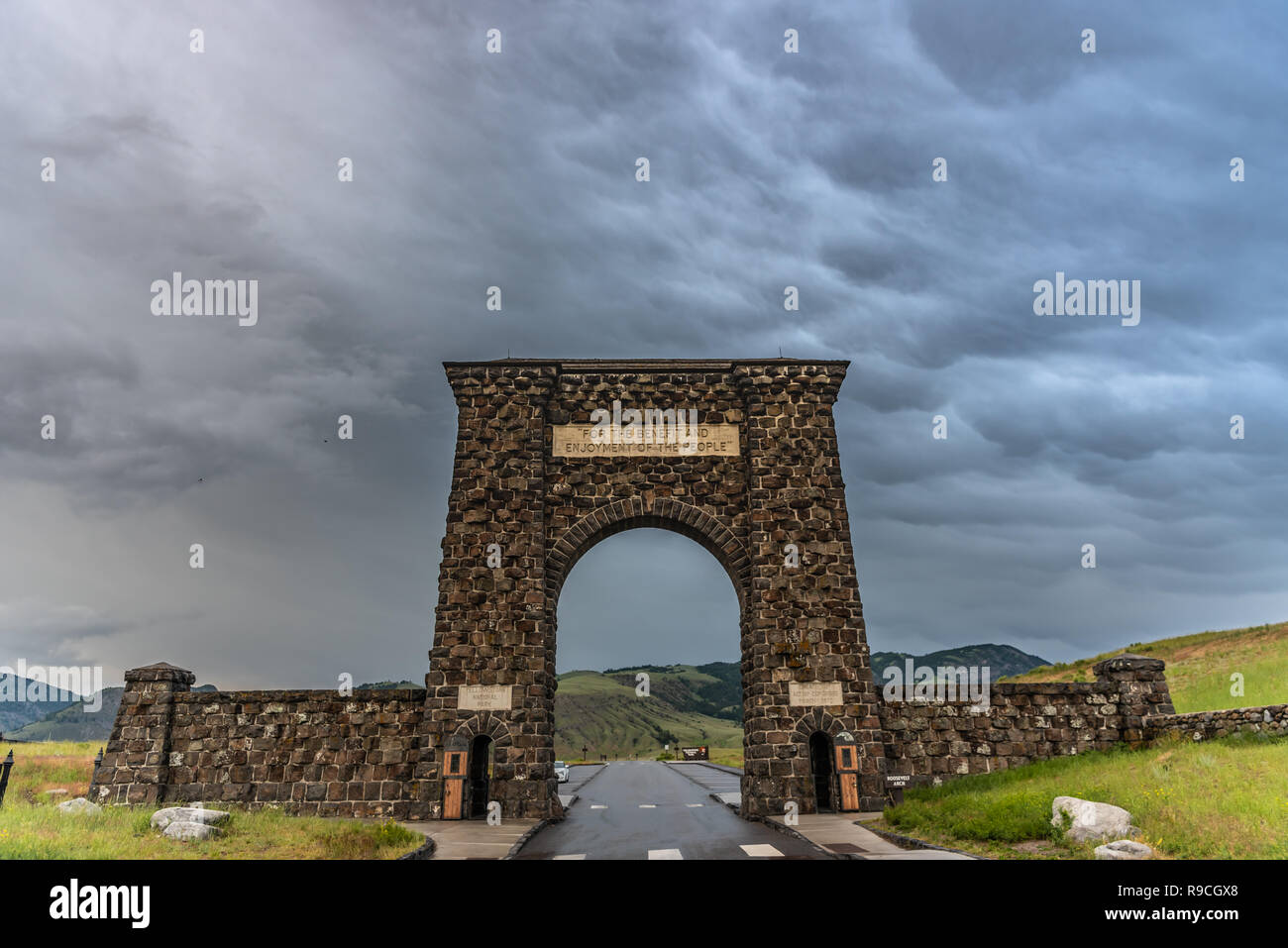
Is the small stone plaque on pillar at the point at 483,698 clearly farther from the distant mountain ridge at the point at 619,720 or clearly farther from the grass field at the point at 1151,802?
the distant mountain ridge at the point at 619,720

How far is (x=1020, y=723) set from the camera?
19.3 m

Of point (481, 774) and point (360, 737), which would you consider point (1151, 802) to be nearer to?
point (481, 774)

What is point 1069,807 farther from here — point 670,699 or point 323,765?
point 670,699

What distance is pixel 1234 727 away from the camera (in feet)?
52.9

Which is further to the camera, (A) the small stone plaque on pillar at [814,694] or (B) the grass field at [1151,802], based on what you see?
(A) the small stone plaque on pillar at [814,694]

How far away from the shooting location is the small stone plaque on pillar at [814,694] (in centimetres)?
1900

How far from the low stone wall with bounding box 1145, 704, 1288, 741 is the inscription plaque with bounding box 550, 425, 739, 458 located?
1211cm

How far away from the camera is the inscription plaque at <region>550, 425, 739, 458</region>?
2097cm

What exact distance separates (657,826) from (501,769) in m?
4.07

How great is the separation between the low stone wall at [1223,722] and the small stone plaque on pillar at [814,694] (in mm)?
7511

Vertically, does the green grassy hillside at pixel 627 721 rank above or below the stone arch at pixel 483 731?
below

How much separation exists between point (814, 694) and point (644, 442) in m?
7.82

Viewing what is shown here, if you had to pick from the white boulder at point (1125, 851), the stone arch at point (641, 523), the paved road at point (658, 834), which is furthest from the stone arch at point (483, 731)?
the white boulder at point (1125, 851)
